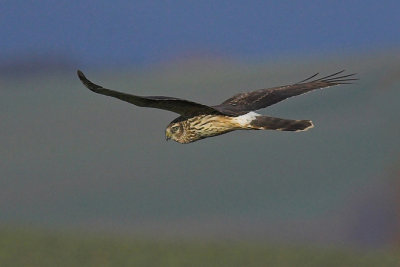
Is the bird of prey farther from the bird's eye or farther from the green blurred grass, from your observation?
the green blurred grass

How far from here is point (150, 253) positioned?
84.9 ft

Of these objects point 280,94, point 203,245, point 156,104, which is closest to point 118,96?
point 156,104

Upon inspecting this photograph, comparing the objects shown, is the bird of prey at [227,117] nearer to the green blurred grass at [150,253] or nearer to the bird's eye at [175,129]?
the bird's eye at [175,129]

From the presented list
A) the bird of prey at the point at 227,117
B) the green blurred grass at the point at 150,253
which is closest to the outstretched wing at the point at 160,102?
the bird of prey at the point at 227,117

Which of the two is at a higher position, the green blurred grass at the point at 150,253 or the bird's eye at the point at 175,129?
the bird's eye at the point at 175,129

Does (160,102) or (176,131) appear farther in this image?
(176,131)

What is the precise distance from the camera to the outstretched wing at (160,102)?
30.8 feet

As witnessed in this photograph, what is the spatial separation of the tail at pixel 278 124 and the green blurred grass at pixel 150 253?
47.0ft

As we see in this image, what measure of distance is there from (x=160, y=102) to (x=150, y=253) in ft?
53.5

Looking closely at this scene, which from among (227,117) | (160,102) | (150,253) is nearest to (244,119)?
(227,117)

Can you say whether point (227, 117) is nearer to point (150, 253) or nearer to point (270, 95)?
point (270, 95)

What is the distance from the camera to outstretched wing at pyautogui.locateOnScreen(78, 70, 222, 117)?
940 centimetres

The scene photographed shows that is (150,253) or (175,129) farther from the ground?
(175,129)

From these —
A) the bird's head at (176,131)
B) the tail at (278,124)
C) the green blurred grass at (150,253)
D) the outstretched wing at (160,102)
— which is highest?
the outstretched wing at (160,102)
